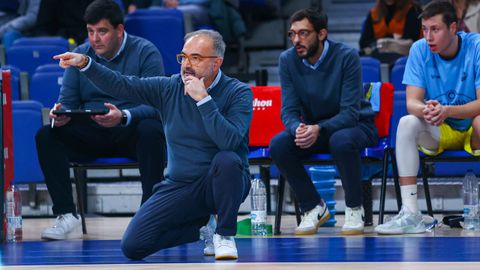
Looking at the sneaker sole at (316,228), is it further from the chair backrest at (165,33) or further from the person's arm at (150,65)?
the chair backrest at (165,33)

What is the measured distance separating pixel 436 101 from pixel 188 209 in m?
1.71

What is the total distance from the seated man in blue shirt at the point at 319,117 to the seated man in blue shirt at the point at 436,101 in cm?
24

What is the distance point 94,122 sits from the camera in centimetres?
629

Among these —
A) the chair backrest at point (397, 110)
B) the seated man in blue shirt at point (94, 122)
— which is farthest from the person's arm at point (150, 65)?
the chair backrest at point (397, 110)

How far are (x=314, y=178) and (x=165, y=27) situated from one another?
7.00ft

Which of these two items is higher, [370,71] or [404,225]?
[370,71]

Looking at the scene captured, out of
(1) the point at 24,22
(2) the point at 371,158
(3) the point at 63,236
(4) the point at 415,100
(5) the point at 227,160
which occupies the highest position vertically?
(1) the point at 24,22

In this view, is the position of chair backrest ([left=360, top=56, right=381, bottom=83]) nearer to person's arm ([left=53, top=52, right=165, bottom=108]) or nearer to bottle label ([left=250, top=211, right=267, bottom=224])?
bottle label ([left=250, top=211, right=267, bottom=224])

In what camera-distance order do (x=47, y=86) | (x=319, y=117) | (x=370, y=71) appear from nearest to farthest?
(x=319, y=117) < (x=370, y=71) < (x=47, y=86)

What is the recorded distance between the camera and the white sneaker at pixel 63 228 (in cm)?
619

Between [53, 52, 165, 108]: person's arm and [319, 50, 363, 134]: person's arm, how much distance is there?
4.75ft

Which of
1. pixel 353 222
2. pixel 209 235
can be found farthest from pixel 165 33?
pixel 209 235

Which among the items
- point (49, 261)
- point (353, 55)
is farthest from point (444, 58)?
point (49, 261)

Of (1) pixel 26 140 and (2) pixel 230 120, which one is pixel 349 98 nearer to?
(2) pixel 230 120
